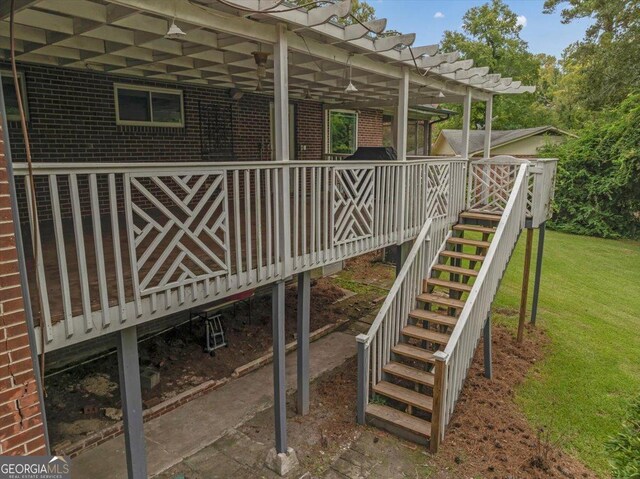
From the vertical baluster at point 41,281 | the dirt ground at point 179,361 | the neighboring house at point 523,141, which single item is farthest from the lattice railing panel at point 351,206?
the neighboring house at point 523,141

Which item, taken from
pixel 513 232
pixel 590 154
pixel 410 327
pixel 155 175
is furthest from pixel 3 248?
pixel 590 154

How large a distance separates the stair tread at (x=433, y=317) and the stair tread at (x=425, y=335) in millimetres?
159

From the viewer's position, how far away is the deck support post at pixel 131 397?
330 cm

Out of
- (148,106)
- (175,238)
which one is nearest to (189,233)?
(175,238)

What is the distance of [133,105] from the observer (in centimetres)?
716

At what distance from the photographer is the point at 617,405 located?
621cm

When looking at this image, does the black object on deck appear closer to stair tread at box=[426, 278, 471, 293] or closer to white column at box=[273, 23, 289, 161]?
stair tread at box=[426, 278, 471, 293]

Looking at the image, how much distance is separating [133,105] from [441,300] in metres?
5.71

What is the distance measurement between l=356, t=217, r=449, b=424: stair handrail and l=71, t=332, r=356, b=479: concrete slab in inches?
45.5

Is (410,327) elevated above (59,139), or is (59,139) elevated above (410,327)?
(59,139)

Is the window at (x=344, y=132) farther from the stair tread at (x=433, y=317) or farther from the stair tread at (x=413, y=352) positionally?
the stair tread at (x=413, y=352)

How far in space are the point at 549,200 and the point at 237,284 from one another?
6.82 meters

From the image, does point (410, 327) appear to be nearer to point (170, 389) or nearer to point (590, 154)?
point (170, 389)

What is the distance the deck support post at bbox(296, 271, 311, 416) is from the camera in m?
5.29
